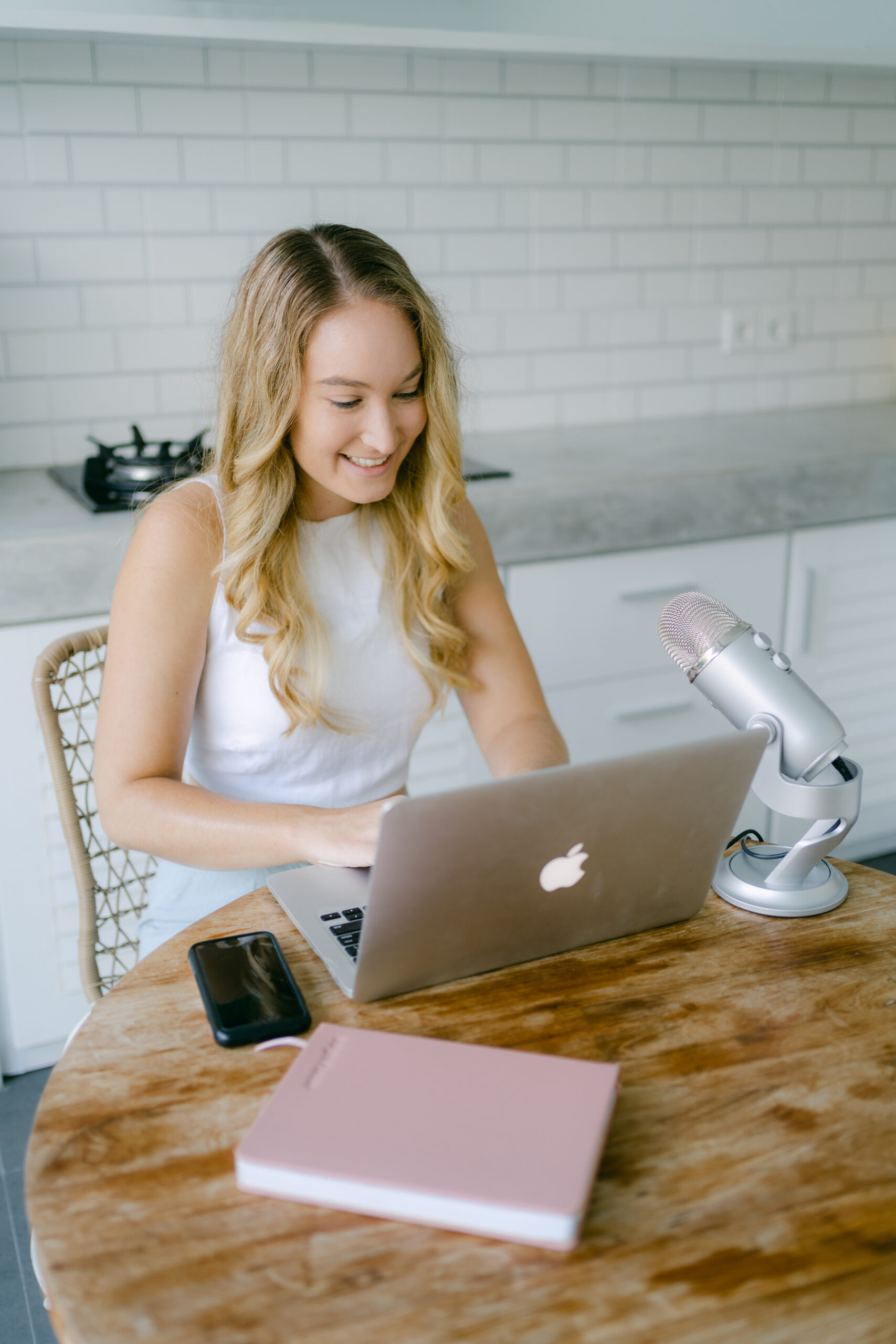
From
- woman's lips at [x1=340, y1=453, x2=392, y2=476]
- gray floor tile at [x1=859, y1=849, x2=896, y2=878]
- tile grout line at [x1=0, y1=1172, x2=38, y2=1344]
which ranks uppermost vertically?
woman's lips at [x1=340, y1=453, x2=392, y2=476]

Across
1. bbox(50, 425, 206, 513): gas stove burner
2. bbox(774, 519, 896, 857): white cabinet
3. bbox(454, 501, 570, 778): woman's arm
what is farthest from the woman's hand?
bbox(774, 519, 896, 857): white cabinet

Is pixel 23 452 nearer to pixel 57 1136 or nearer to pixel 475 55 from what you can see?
pixel 475 55

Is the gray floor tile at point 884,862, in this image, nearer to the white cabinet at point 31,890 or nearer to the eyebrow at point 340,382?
the white cabinet at point 31,890

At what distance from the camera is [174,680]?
140 cm

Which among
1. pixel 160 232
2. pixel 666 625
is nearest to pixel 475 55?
pixel 160 232

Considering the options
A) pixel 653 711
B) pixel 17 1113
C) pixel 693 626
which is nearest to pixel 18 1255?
Result: pixel 17 1113

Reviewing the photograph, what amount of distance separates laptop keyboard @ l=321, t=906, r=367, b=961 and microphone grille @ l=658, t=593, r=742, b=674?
0.40m

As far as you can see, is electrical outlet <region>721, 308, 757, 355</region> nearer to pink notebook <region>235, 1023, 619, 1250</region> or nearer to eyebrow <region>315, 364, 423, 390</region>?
eyebrow <region>315, 364, 423, 390</region>

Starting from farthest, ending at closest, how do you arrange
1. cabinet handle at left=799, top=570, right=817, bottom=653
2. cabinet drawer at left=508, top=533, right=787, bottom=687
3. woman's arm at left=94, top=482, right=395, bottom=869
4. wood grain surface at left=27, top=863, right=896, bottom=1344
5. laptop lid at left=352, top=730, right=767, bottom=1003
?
cabinet handle at left=799, top=570, right=817, bottom=653 → cabinet drawer at left=508, top=533, right=787, bottom=687 → woman's arm at left=94, top=482, right=395, bottom=869 → laptop lid at left=352, top=730, right=767, bottom=1003 → wood grain surface at left=27, top=863, right=896, bottom=1344

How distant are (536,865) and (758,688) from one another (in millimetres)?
306

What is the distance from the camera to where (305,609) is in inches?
60.0

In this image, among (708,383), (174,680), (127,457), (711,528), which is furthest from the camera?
(708,383)

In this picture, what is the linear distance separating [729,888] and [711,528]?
145 centimetres

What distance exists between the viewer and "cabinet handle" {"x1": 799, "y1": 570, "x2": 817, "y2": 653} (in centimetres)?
268
